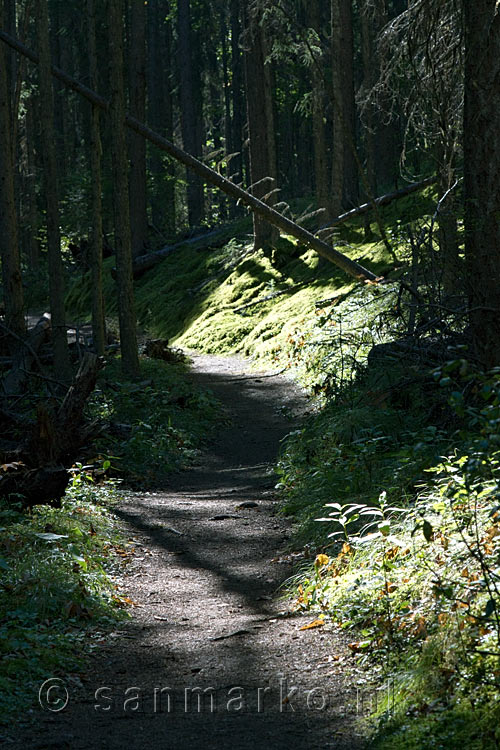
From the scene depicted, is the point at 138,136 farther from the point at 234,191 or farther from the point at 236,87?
the point at 236,87

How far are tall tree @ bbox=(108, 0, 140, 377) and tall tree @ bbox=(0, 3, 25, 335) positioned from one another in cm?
180

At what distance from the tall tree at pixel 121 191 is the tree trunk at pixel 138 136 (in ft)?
28.6

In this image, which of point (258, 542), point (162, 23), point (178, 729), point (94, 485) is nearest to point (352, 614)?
point (178, 729)

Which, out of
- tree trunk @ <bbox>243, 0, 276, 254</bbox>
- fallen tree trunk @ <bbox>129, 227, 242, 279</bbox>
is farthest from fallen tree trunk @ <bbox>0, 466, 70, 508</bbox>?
fallen tree trunk @ <bbox>129, 227, 242, 279</bbox>

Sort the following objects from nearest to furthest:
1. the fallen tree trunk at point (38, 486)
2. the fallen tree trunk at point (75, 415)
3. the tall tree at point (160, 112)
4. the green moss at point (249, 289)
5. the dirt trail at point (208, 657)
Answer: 1. the dirt trail at point (208, 657)
2. the fallen tree trunk at point (38, 486)
3. the fallen tree trunk at point (75, 415)
4. the green moss at point (249, 289)
5. the tall tree at point (160, 112)

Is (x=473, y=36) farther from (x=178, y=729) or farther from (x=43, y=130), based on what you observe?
(x=43, y=130)

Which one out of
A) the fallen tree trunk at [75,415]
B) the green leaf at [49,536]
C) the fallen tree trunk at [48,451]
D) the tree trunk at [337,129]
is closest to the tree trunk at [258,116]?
the tree trunk at [337,129]

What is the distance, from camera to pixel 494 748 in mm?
2951

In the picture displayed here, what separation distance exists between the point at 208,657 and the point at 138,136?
901 inches

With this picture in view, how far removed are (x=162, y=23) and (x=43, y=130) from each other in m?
36.2

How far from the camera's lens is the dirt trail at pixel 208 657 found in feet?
11.7

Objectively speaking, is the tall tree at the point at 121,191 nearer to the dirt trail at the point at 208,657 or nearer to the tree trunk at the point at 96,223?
the tree trunk at the point at 96,223

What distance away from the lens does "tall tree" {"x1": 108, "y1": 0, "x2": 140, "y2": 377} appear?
13.0 m

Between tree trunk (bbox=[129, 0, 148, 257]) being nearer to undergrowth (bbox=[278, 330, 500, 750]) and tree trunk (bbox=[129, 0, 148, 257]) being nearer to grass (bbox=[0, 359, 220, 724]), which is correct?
grass (bbox=[0, 359, 220, 724])
